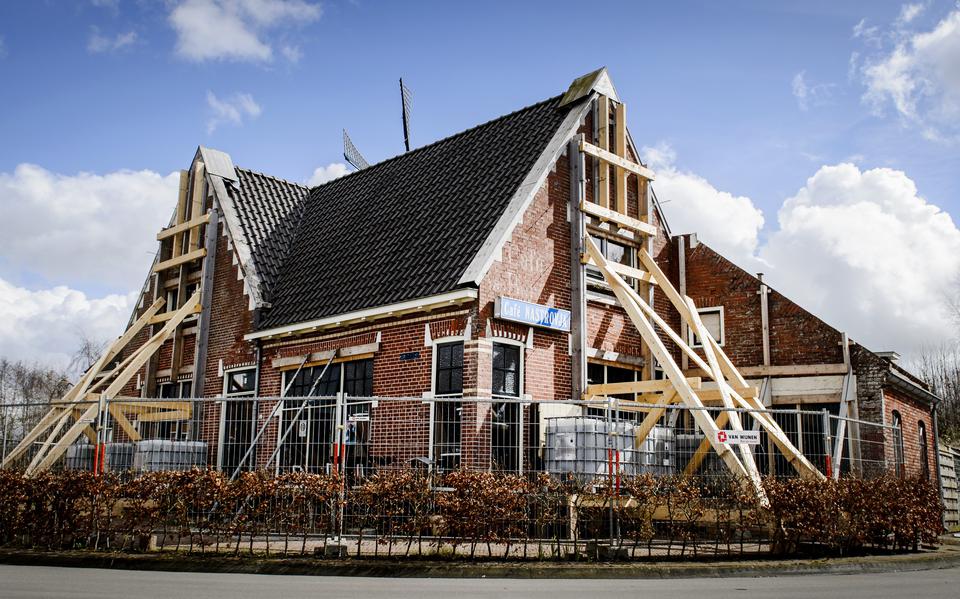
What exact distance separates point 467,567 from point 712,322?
11.8 metres

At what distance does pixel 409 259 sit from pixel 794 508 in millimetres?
9306

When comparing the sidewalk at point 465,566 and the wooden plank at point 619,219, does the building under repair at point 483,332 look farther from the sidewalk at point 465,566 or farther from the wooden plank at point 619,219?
the sidewalk at point 465,566

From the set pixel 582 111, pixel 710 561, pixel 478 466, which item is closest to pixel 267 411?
pixel 478 466

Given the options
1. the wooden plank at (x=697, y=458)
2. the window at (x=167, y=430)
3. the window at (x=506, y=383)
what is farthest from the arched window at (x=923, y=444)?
the window at (x=167, y=430)

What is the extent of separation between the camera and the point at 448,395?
635 inches

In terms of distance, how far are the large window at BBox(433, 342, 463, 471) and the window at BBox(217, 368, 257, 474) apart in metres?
3.17

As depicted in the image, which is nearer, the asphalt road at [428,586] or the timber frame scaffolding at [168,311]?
the asphalt road at [428,586]

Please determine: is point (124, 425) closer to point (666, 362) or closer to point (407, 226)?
point (407, 226)

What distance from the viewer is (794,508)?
1152cm

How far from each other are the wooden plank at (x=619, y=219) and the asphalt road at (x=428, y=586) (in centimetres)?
931

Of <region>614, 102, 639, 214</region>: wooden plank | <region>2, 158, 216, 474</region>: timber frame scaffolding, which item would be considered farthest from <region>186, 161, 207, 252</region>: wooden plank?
<region>614, 102, 639, 214</region>: wooden plank

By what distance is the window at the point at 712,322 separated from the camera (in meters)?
20.3

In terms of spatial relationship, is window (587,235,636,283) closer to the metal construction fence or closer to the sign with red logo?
the metal construction fence

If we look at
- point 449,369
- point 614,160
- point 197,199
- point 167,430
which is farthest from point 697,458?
point 197,199
